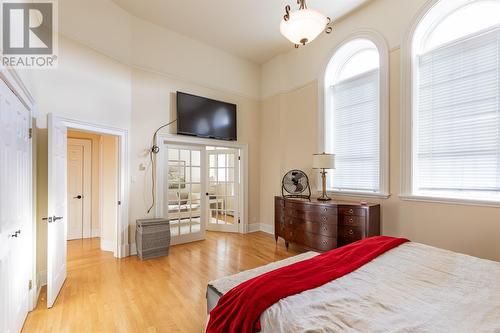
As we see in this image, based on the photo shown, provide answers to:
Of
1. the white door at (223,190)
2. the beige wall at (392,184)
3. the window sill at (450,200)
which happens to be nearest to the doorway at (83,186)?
the white door at (223,190)

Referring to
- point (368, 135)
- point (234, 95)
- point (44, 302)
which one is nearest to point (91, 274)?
point (44, 302)

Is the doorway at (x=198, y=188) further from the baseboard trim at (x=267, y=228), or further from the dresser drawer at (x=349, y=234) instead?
the dresser drawer at (x=349, y=234)

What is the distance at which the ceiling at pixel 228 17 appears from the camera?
3.59 m

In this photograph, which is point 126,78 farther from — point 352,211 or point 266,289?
point 352,211

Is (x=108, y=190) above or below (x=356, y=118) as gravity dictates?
below

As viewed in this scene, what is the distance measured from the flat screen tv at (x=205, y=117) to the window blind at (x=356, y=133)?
6.64 ft

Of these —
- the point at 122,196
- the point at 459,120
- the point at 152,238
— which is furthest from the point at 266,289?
the point at 122,196

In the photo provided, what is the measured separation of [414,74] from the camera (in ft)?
10.1

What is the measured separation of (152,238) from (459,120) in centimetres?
431

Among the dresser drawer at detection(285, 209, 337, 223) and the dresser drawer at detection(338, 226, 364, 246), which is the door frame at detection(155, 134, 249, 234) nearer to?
the dresser drawer at detection(285, 209, 337, 223)

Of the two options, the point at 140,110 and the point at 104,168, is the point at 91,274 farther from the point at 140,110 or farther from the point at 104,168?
the point at 140,110

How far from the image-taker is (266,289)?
4.13ft

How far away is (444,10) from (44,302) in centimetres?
555

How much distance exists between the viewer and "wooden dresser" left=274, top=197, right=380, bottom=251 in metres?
3.17
